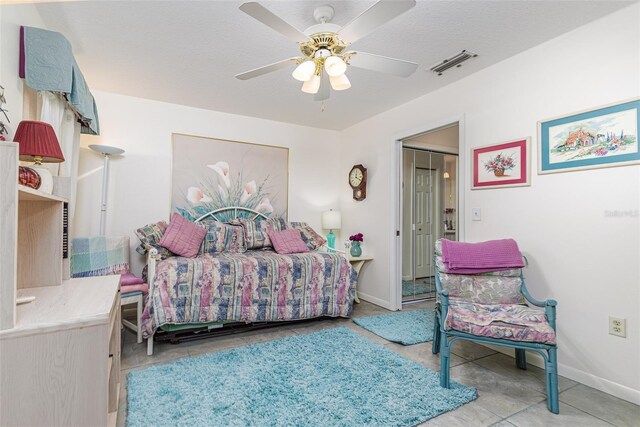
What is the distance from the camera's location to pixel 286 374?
7.22 feet

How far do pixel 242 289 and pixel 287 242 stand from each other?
965mm

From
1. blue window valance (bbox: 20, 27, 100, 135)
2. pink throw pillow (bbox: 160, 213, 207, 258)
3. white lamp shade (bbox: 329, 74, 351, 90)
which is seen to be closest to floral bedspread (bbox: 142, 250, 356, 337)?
pink throw pillow (bbox: 160, 213, 207, 258)

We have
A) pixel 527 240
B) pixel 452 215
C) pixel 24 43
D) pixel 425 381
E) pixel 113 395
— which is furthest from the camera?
pixel 452 215

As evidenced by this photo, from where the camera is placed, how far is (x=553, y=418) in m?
1.76

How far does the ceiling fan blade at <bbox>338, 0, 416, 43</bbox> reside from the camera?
4.77ft

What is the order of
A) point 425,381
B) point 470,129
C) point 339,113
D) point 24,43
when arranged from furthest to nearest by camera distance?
point 339,113
point 470,129
point 425,381
point 24,43

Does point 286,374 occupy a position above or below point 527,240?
below

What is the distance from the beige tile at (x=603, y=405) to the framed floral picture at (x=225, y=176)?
342 cm

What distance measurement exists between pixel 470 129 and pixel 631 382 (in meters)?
2.15

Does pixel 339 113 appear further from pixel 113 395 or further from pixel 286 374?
pixel 113 395

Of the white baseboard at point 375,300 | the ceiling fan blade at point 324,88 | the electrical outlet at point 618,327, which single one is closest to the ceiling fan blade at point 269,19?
the ceiling fan blade at point 324,88

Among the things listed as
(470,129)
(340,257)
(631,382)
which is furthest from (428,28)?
(631,382)

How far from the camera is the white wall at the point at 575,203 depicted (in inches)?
78.2

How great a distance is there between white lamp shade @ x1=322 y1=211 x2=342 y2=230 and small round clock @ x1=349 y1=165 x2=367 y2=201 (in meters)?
0.37
